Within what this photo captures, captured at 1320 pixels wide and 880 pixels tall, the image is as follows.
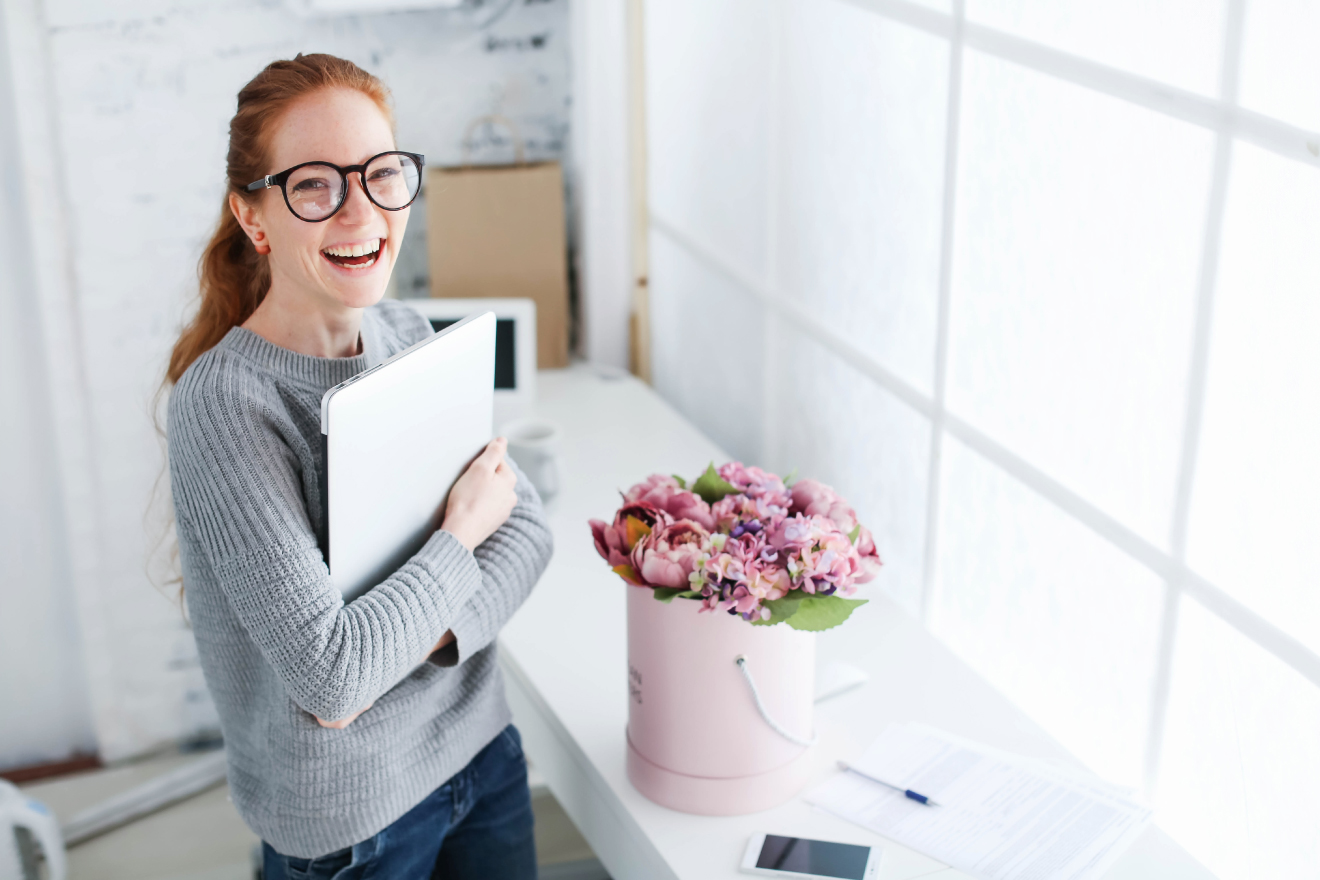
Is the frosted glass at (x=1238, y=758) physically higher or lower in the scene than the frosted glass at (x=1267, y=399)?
lower

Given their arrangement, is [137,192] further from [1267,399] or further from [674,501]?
[1267,399]

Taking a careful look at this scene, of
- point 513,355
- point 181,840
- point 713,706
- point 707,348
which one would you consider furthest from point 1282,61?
point 181,840

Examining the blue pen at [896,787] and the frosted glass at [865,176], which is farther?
the frosted glass at [865,176]

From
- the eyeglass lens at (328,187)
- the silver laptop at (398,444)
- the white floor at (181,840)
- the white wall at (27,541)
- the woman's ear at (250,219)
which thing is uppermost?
the eyeglass lens at (328,187)

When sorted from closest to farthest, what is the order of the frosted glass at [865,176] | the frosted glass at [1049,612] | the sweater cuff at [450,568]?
the sweater cuff at [450,568] → the frosted glass at [1049,612] → the frosted glass at [865,176]

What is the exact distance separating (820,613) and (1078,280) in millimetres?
476

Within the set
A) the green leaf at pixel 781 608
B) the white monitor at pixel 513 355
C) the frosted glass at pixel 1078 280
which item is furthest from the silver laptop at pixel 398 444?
the white monitor at pixel 513 355

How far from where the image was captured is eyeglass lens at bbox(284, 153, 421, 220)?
1042mm

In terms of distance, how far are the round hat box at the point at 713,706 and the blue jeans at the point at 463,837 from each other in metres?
0.15

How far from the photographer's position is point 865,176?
1702 mm

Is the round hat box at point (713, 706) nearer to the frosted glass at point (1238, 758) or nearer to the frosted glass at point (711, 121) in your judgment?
the frosted glass at point (1238, 758)

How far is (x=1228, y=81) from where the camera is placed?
108 centimetres

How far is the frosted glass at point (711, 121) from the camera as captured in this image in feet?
6.64

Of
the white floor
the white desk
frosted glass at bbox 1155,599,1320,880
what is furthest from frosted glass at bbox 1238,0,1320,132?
the white floor
